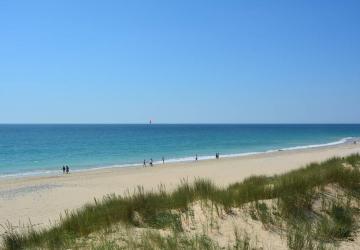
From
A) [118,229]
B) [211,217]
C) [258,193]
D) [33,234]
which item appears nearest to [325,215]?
[258,193]

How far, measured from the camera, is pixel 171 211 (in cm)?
803

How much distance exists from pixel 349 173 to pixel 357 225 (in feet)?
12.0

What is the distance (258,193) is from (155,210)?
2.39m

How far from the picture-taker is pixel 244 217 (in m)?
7.82

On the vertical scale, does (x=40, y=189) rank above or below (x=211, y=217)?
below

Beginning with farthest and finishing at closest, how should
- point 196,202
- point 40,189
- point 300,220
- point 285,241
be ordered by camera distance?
point 40,189, point 196,202, point 300,220, point 285,241

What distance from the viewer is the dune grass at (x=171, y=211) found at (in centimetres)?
659

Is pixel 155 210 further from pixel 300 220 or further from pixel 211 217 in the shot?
pixel 300 220

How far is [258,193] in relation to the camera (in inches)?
356

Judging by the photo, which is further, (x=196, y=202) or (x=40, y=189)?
(x=40, y=189)

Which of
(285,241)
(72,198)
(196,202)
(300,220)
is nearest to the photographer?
(285,241)

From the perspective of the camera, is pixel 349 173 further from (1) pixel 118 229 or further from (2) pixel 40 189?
(2) pixel 40 189

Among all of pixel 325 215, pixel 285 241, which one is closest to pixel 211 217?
pixel 285 241

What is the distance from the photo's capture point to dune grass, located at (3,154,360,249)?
21.6 ft
